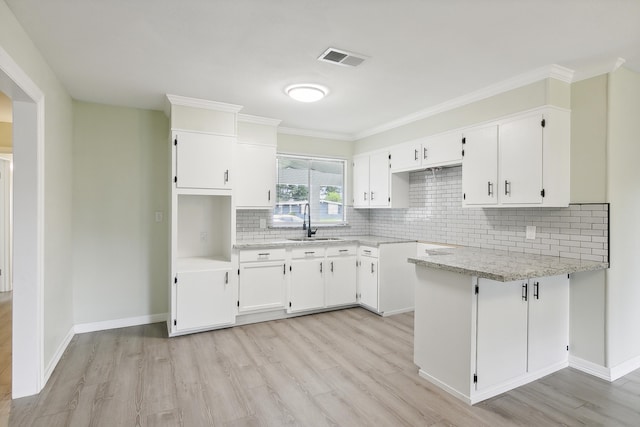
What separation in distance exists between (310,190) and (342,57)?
8.64 feet

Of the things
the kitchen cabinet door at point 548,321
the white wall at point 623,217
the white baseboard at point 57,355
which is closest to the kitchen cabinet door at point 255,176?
the white baseboard at point 57,355

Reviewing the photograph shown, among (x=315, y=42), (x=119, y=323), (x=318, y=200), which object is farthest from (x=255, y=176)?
(x=119, y=323)

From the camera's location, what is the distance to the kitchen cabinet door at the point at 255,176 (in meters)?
4.13

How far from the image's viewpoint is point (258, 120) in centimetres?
422

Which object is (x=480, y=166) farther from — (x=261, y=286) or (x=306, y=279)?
(x=261, y=286)

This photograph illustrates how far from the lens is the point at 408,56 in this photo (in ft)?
8.41

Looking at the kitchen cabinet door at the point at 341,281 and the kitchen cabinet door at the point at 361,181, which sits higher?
the kitchen cabinet door at the point at 361,181

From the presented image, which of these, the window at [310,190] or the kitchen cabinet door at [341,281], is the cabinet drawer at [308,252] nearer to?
the kitchen cabinet door at [341,281]

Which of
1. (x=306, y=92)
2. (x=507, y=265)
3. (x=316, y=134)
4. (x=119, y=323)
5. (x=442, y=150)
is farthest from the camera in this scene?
(x=316, y=134)

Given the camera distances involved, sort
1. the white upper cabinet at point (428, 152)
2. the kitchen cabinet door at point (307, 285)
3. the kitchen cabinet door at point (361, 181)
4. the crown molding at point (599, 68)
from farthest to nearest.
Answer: the kitchen cabinet door at point (361, 181), the kitchen cabinet door at point (307, 285), the white upper cabinet at point (428, 152), the crown molding at point (599, 68)

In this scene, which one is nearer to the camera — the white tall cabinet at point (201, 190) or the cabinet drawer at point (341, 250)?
the white tall cabinet at point (201, 190)

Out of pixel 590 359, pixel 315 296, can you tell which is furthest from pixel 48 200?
pixel 590 359

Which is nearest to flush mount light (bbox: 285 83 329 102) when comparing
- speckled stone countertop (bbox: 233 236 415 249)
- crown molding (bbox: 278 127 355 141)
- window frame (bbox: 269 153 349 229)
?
crown molding (bbox: 278 127 355 141)

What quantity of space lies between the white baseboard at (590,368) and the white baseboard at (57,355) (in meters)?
4.23
